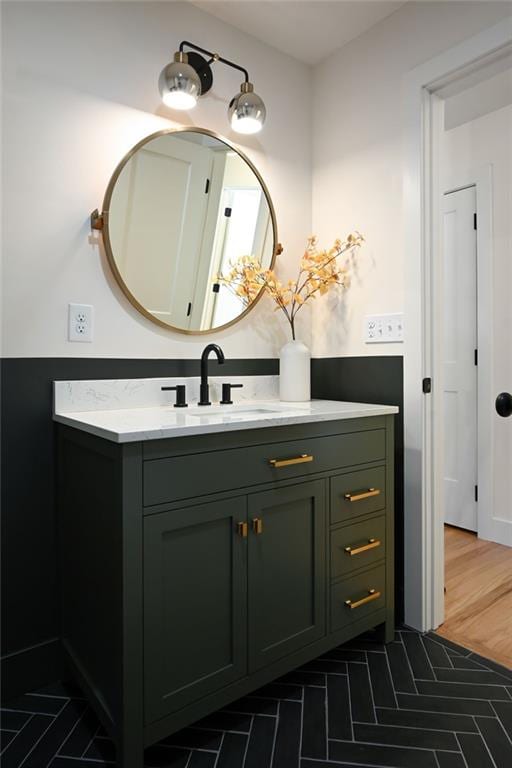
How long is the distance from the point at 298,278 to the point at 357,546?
126cm

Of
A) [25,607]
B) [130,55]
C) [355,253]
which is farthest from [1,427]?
[355,253]

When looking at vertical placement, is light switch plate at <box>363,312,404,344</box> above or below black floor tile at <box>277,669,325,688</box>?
above

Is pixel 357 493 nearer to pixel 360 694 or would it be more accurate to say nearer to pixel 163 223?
pixel 360 694

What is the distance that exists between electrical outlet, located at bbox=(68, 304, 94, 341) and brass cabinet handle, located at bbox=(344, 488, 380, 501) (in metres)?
1.08

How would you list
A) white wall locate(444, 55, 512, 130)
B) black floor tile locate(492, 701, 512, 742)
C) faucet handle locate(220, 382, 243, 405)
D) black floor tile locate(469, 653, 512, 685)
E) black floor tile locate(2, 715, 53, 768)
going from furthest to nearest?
white wall locate(444, 55, 512, 130)
faucet handle locate(220, 382, 243, 405)
black floor tile locate(469, 653, 512, 685)
black floor tile locate(492, 701, 512, 742)
black floor tile locate(2, 715, 53, 768)

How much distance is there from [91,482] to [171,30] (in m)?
1.76

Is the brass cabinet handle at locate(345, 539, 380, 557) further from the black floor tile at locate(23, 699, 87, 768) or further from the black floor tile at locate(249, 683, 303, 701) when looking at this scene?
the black floor tile at locate(23, 699, 87, 768)

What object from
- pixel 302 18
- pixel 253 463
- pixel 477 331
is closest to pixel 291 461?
pixel 253 463

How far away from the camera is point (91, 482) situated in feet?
4.55

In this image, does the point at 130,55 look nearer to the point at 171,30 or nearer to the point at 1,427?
the point at 171,30

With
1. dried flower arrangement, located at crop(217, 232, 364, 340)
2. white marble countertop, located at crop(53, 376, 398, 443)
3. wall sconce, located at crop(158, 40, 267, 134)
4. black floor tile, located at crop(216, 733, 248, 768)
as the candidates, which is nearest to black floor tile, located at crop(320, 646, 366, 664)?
black floor tile, located at crop(216, 733, 248, 768)

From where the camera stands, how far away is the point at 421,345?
6.20ft

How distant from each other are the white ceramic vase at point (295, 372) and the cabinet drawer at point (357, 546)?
23.9 inches

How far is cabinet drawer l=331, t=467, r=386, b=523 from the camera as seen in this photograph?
168 centimetres
